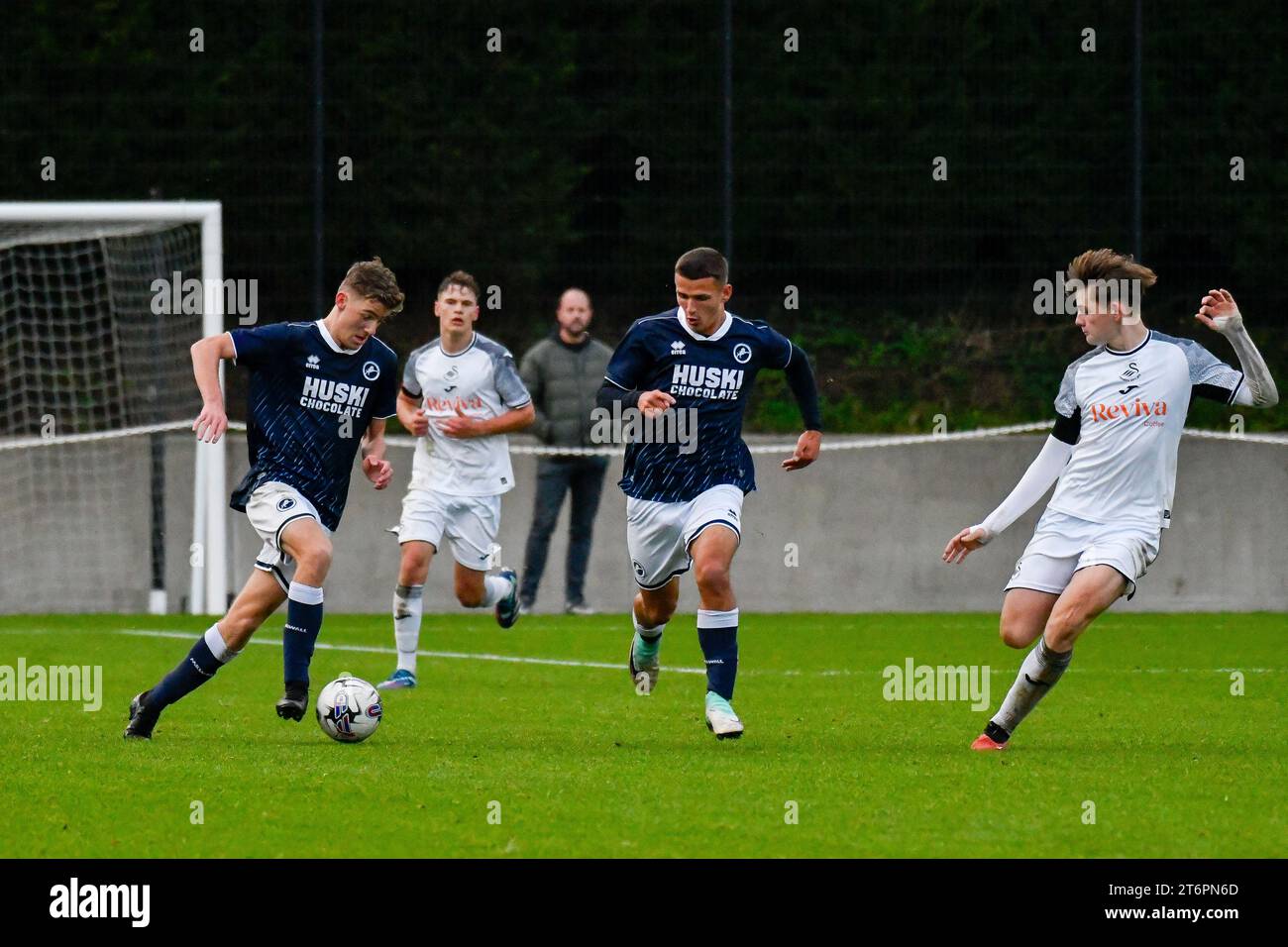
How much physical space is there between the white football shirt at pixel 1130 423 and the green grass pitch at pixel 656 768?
90 centimetres

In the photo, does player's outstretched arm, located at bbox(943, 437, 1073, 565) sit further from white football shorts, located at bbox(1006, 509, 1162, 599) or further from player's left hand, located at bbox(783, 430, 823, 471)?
player's left hand, located at bbox(783, 430, 823, 471)

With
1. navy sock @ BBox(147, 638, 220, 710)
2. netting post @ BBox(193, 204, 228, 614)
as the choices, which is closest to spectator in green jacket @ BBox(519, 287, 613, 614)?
netting post @ BBox(193, 204, 228, 614)

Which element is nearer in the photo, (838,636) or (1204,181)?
(838,636)

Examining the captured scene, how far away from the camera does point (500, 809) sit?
5922mm

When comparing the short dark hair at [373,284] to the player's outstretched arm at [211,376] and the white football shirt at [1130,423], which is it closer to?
the player's outstretched arm at [211,376]

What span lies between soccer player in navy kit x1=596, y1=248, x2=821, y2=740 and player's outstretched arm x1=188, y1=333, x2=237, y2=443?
4.74 ft

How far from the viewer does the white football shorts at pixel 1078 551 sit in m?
7.19

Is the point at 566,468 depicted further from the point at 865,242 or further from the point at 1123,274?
the point at 1123,274

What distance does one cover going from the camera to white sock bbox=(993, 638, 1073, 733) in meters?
7.21

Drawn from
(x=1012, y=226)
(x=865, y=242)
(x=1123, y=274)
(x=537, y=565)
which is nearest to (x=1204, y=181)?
(x=1012, y=226)

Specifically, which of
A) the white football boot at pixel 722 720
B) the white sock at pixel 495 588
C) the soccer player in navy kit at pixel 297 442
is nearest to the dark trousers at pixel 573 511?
the white sock at pixel 495 588

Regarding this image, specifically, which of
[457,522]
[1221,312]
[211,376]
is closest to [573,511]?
[457,522]

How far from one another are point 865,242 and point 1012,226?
42.7 inches

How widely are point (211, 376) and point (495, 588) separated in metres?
3.69
